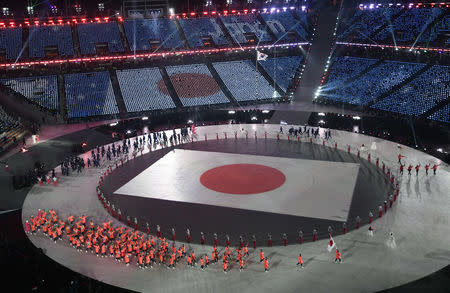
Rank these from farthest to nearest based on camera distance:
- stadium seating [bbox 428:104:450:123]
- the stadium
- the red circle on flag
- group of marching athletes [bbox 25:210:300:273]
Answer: stadium seating [bbox 428:104:450:123]
the red circle on flag
group of marching athletes [bbox 25:210:300:273]
the stadium

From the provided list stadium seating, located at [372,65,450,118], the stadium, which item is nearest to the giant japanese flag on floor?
the stadium

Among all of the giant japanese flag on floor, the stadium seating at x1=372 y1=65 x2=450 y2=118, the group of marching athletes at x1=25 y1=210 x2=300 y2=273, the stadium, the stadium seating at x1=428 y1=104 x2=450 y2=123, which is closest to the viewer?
the stadium

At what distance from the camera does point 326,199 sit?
96.2ft

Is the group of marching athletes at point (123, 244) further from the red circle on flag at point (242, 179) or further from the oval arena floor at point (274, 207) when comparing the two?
the red circle on flag at point (242, 179)

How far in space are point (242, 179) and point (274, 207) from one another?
19.6 feet

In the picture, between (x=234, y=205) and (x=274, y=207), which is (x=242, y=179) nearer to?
(x=234, y=205)

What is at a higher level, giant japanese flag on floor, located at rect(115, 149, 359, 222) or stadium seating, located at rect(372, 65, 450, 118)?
stadium seating, located at rect(372, 65, 450, 118)

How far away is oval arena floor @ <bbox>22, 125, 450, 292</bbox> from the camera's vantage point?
2092 centimetres

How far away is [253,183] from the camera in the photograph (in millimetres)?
33062

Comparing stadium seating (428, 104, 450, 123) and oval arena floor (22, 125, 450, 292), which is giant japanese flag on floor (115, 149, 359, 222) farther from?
stadium seating (428, 104, 450, 123)

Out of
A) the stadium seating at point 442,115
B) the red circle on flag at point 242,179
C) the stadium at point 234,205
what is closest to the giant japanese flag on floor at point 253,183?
the red circle on flag at point 242,179

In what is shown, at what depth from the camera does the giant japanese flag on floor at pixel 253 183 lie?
28.8 meters

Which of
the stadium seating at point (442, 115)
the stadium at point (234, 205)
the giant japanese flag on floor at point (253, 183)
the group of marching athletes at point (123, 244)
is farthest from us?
the stadium seating at point (442, 115)

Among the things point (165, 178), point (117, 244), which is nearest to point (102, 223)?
point (117, 244)
